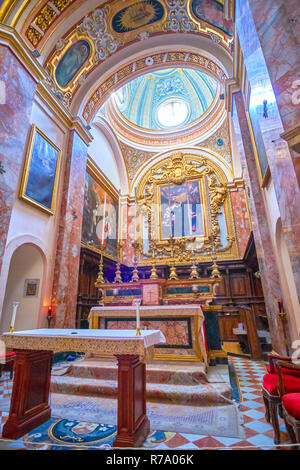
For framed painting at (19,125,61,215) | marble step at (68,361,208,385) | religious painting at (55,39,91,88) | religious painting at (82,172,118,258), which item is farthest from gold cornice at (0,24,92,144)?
marble step at (68,361,208,385)

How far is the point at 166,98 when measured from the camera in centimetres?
1473

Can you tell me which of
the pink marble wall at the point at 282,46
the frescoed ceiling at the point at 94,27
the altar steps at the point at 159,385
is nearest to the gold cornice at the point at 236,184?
the frescoed ceiling at the point at 94,27

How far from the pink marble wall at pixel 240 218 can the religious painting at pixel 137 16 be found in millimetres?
7381

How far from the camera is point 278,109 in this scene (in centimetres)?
348

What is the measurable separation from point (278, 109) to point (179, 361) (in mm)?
4453

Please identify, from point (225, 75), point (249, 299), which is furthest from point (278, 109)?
point (249, 299)

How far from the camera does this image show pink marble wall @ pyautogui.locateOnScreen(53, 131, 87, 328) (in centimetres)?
637

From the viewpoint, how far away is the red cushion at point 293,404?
1861 millimetres

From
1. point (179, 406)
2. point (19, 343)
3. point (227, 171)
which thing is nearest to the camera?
point (19, 343)

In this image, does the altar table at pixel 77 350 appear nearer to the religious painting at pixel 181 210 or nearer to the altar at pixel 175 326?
the altar at pixel 175 326

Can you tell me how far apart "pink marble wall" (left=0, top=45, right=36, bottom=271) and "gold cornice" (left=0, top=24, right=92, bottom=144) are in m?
0.19

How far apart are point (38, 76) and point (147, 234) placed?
792 cm

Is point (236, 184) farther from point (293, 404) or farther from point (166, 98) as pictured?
point (293, 404)
